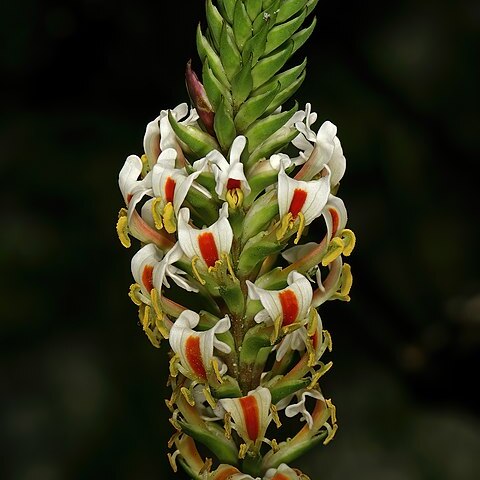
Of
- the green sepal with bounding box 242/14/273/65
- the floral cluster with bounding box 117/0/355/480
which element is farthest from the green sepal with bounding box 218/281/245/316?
the green sepal with bounding box 242/14/273/65

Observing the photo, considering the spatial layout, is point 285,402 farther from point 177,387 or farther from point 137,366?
point 137,366

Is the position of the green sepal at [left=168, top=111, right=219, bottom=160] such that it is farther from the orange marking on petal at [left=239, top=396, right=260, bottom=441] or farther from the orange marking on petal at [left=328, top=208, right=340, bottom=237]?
the orange marking on petal at [left=239, top=396, right=260, bottom=441]

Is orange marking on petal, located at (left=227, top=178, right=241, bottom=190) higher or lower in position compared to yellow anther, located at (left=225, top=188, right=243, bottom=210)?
higher

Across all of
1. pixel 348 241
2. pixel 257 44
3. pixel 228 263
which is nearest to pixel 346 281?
pixel 348 241

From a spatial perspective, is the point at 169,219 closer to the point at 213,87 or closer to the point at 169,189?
the point at 169,189

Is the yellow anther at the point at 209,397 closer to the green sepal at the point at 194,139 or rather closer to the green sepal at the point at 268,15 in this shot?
the green sepal at the point at 194,139

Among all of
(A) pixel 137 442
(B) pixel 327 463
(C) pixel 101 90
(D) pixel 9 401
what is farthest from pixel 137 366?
(C) pixel 101 90
